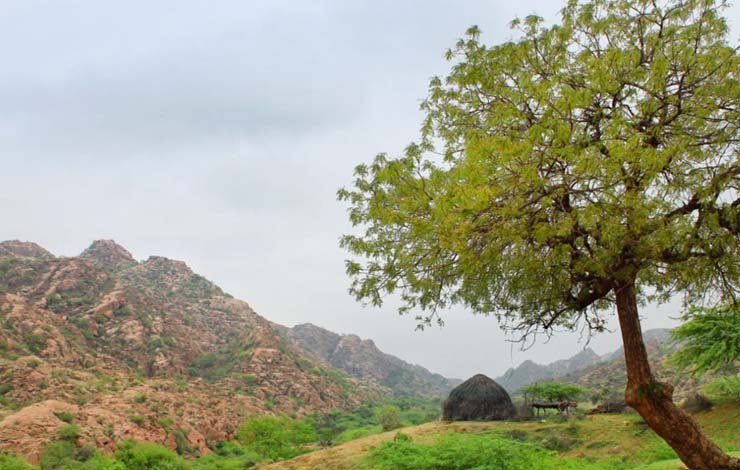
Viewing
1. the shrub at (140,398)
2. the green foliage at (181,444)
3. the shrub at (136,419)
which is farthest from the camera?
the shrub at (140,398)

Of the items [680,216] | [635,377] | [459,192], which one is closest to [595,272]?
[680,216]

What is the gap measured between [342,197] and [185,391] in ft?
134

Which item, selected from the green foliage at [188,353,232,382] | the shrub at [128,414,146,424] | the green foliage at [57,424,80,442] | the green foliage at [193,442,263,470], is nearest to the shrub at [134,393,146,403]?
the shrub at [128,414,146,424]

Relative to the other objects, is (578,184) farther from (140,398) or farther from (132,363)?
(132,363)

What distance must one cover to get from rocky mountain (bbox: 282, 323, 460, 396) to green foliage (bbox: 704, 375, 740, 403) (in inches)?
2909

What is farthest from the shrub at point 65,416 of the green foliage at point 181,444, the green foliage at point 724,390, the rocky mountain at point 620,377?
the rocky mountain at point 620,377

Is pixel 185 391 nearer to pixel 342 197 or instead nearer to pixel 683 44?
pixel 342 197

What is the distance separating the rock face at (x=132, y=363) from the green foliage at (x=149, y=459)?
363cm

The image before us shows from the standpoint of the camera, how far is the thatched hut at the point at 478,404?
1120 inches

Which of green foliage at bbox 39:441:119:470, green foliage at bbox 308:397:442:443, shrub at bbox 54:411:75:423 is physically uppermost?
shrub at bbox 54:411:75:423

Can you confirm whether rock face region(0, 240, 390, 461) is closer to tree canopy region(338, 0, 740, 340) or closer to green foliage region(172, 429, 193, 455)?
green foliage region(172, 429, 193, 455)

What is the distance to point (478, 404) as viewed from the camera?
2894 cm

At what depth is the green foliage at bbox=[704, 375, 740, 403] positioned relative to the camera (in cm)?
1956

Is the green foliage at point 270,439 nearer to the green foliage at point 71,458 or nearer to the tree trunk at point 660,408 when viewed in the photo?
the green foliage at point 71,458
